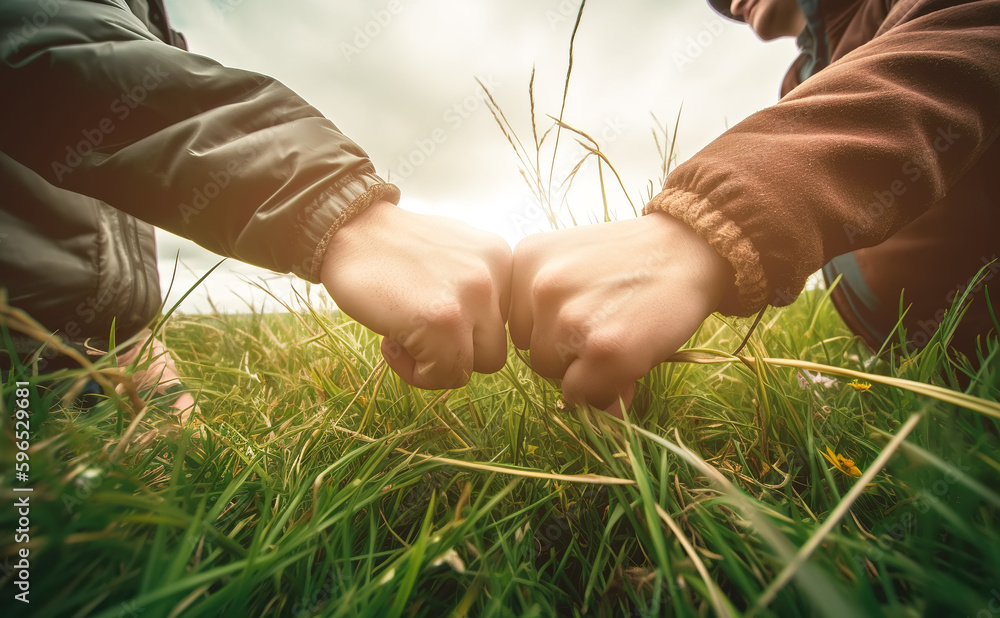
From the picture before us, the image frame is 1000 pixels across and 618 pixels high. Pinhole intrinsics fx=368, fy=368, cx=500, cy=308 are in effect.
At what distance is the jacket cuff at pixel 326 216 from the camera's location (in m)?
0.66

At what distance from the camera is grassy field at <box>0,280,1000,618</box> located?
0.30 m

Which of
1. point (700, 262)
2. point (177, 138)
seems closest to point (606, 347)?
point (700, 262)

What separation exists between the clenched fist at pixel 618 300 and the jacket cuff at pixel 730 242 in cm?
3

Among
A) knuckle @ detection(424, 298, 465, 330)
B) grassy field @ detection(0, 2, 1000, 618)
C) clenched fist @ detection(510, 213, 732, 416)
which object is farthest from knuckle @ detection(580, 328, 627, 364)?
knuckle @ detection(424, 298, 465, 330)

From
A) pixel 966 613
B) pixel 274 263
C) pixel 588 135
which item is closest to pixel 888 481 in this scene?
pixel 966 613

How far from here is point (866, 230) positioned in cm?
60

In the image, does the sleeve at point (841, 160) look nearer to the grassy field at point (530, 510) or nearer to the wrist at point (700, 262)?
the wrist at point (700, 262)

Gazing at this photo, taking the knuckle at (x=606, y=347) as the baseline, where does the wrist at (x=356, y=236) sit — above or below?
above

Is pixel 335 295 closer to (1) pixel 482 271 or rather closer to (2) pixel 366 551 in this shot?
(1) pixel 482 271

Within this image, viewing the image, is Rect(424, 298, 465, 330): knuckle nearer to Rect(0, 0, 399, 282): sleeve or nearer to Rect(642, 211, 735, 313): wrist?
Rect(0, 0, 399, 282): sleeve

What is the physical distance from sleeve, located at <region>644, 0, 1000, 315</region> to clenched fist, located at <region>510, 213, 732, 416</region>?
5 centimetres

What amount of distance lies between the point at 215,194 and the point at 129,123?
24cm

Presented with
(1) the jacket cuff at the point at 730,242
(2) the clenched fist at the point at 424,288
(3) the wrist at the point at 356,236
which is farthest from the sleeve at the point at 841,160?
(3) the wrist at the point at 356,236

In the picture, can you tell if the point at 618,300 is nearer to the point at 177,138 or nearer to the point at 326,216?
the point at 326,216
